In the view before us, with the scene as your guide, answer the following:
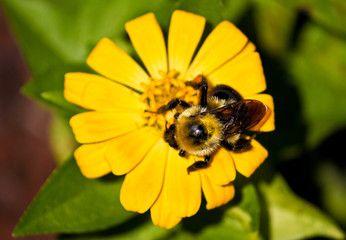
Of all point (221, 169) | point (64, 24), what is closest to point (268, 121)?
point (221, 169)

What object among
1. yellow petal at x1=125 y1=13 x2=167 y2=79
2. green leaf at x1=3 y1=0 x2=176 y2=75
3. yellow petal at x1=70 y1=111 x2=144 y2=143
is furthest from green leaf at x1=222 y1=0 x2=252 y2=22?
yellow petal at x1=70 y1=111 x2=144 y2=143

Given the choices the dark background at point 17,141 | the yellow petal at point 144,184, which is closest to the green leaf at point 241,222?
the yellow petal at point 144,184

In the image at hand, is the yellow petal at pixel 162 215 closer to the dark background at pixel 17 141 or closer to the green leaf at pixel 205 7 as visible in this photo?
the green leaf at pixel 205 7

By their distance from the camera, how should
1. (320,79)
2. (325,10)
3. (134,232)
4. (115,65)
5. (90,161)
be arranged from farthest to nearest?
(320,79), (325,10), (134,232), (115,65), (90,161)

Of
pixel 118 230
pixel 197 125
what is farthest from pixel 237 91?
pixel 118 230

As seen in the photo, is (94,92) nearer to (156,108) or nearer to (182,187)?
(156,108)

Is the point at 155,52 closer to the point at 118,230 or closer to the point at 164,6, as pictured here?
the point at 164,6
